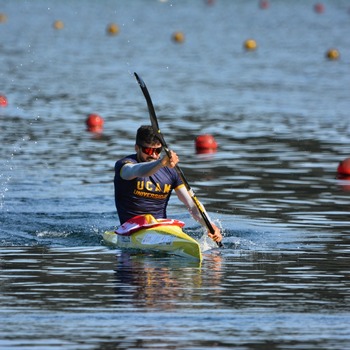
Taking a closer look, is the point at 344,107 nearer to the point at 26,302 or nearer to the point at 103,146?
the point at 103,146

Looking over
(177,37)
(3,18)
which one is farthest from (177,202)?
(3,18)

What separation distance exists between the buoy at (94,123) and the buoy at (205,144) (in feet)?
11.2

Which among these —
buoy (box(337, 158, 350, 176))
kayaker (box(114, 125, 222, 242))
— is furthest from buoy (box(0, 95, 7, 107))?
kayaker (box(114, 125, 222, 242))

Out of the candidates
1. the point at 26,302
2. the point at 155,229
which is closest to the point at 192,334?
the point at 26,302

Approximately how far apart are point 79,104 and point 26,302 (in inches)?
765

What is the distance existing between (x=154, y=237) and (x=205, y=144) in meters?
9.02

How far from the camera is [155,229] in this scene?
47.1ft

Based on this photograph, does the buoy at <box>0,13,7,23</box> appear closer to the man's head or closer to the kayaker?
the kayaker

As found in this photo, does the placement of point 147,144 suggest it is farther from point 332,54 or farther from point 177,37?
point 177,37

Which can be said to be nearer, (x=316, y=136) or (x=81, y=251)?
(x=81, y=251)

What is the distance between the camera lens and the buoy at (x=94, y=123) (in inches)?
1024

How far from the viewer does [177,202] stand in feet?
59.9

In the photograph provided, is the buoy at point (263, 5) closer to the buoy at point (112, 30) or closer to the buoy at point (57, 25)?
the buoy at point (57, 25)

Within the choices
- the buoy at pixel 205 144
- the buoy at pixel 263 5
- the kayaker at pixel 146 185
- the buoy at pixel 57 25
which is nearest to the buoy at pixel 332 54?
the buoy at pixel 57 25
